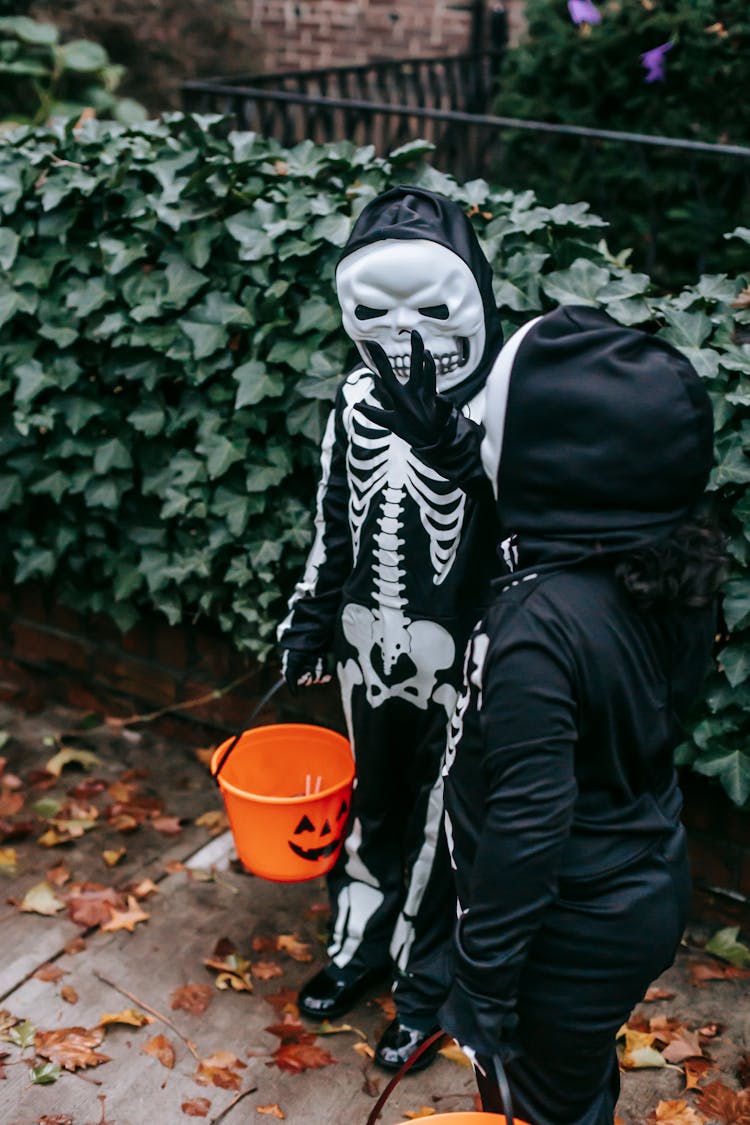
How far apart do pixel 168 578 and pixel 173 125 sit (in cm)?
152

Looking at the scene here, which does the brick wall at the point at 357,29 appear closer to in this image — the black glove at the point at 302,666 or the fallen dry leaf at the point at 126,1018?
the black glove at the point at 302,666

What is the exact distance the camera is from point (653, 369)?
1.60 metres

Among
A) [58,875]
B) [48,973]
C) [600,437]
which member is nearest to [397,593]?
[600,437]

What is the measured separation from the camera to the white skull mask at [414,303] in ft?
7.40

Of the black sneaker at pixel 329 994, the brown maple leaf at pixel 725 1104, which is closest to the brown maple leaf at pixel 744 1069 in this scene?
the brown maple leaf at pixel 725 1104

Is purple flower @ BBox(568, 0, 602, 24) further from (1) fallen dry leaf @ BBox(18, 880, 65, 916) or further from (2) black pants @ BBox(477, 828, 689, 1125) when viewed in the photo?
(2) black pants @ BBox(477, 828, 689, 1125)

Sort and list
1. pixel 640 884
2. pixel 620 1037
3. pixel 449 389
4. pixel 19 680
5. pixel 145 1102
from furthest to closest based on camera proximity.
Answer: pixel 19 680 < pixel 620 1037 < pixel 145 1102 < pixel 449 389 < pixel 640 884

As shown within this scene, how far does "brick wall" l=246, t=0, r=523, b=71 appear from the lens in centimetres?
750

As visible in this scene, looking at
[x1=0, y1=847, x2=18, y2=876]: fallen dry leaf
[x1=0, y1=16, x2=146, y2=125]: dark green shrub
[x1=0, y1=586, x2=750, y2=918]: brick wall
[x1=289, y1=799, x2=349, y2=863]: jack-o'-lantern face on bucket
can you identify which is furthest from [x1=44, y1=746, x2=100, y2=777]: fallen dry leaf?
[x1=0, y1=16, x2=146, y2=125]: dark green shrub

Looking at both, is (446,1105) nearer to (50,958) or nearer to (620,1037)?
(620,1037)

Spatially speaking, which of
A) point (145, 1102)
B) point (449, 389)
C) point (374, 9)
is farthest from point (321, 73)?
point (145, 1102)

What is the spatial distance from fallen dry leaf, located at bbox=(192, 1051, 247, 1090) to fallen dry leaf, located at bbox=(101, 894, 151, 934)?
0.55m

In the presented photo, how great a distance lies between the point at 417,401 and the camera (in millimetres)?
1964

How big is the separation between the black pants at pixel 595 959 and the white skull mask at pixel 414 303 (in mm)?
1060
